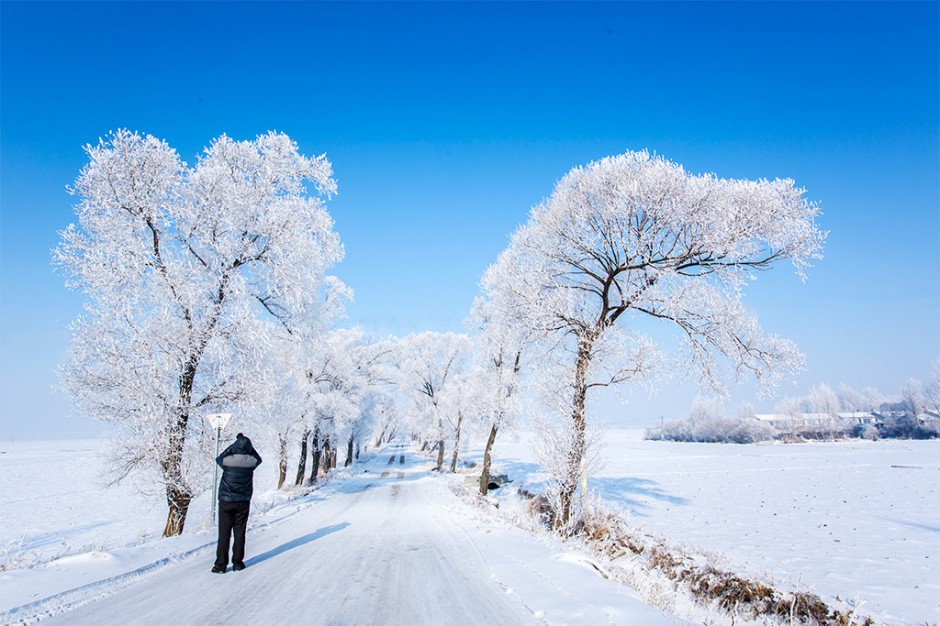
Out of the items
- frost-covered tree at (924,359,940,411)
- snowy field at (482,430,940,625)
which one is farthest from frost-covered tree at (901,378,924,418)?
snowy field at (482,430,940,625)

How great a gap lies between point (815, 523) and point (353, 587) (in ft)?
65.0

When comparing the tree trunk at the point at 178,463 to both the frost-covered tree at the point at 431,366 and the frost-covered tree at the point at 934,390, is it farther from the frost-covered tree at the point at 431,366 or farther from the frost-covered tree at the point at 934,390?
the frost-covered tree at the point at 934,390

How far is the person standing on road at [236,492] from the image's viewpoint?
645 centimetres

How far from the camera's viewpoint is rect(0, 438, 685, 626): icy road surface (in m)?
4.37

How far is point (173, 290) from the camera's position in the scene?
11.0m

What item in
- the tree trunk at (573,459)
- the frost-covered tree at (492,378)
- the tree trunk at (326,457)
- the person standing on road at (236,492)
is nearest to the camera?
the person standing on road at (236,492)

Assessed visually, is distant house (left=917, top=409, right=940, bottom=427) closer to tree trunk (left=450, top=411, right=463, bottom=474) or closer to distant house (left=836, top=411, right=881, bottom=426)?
distant house (left=836, top=411, right=881, bottom=426)

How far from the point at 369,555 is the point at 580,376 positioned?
700 cm

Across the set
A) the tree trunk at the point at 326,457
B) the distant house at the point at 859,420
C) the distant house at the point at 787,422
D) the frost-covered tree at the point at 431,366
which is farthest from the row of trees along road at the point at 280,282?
the distant house at the point at 859,420

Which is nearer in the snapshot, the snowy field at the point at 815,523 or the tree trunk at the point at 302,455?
the snowy field at the point at 815,523

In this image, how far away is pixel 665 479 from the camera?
34.7m

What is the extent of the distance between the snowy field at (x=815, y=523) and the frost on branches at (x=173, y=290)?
7876 mm

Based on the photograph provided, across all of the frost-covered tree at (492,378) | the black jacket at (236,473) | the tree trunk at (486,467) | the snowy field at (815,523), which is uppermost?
the frost-covered tree at (492,378)

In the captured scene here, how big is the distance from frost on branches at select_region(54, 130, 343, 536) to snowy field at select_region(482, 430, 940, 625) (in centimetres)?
788
